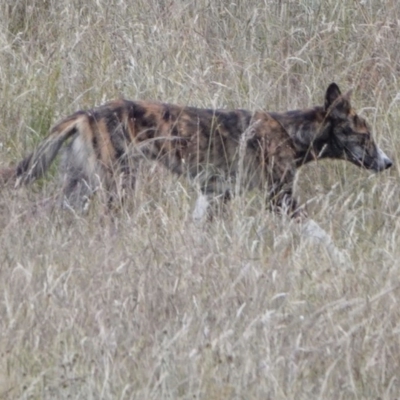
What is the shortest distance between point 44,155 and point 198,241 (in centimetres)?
146

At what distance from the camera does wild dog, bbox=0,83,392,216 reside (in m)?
6.32

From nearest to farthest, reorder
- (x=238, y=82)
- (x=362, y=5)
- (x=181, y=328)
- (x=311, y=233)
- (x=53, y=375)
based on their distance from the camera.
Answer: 1. (x=53, y=375)
2. (x=181, y=328)
3. (x=311, y=233)
4. (x=238, y=82)
5. (x=362, y=5)

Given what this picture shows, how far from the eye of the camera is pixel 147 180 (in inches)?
247

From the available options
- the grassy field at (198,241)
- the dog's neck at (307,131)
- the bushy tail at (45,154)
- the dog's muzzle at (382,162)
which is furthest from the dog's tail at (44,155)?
the dog's muzzle at (382,162)

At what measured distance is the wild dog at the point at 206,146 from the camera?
Answer: 6320 mm

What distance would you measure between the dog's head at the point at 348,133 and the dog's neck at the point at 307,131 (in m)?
0.04

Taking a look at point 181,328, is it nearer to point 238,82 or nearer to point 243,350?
point 243,350

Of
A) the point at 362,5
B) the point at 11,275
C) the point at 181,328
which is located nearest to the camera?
the point at 181,328

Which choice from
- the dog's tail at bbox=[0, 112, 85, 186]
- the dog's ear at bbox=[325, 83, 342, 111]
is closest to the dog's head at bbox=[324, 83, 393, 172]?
the dog's ear at bbox=[325, 83, 342, 111]

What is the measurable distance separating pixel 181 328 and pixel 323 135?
10.7 feet

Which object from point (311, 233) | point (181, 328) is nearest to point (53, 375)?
point (181, 328)

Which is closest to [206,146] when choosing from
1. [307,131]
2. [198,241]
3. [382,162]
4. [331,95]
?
[307,131]

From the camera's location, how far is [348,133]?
23.6 ft

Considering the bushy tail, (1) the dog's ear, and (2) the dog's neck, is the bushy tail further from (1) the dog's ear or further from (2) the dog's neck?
(1) the dog's ear
